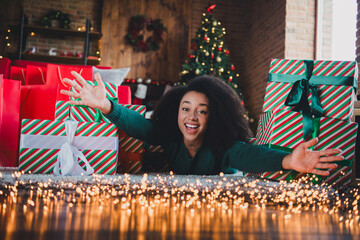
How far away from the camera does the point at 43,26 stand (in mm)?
4883

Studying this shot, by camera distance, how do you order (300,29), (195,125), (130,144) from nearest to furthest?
1. (195,125)
2. (130,144)
3. (300,29)

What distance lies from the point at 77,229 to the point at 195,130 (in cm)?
107

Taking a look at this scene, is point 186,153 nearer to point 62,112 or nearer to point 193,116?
point 193,116

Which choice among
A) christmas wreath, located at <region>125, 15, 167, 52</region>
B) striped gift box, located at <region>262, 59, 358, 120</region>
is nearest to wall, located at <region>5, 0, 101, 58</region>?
christmas wreath, located at <region>125, 15, 167, 52</region>

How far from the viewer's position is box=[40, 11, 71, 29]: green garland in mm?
4965

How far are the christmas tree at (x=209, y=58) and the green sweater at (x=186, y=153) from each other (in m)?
2.84

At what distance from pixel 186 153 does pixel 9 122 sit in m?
1.01

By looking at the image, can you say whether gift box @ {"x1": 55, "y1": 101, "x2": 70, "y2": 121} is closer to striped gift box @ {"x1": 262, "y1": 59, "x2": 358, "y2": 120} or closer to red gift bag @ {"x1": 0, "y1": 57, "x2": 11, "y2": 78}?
red gift bag @ {"x1": 0, "y1": 57, "x2": 11, "y2": 78}

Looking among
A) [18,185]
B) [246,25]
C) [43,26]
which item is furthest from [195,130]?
[246,25]

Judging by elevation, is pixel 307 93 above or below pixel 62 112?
above

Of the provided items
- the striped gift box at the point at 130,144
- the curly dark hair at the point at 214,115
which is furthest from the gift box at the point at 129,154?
the curly dark hair at the point at 214,115

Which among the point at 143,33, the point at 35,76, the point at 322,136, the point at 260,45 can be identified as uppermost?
the point at 143,33

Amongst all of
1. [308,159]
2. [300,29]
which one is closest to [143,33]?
[300,29]

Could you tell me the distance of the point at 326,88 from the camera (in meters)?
1.60
